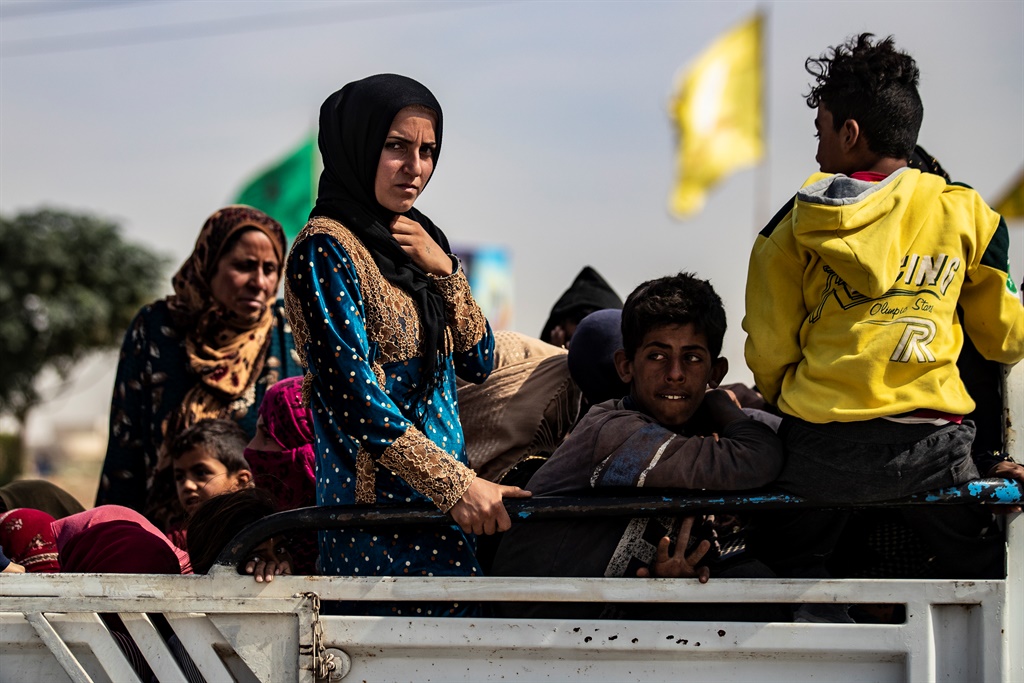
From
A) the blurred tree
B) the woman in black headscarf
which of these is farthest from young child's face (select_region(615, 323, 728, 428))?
the blurred tree

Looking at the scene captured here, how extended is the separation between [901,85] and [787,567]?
1.26m

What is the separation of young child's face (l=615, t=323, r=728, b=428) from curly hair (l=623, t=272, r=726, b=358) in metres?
0.02

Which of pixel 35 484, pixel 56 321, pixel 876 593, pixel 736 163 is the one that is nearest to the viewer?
pixel 876 593

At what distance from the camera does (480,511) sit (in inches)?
101

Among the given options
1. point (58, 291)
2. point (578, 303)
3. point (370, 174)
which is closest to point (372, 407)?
point (370, 174)

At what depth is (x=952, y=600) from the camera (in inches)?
101

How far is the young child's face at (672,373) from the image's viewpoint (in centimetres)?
302

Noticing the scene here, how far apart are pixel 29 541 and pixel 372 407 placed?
1441mm

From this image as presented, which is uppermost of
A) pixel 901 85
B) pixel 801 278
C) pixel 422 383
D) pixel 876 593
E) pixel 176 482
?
pixel 901 85

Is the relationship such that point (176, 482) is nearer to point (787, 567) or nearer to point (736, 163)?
point (787, 567)

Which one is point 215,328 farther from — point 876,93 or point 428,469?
point 876,93

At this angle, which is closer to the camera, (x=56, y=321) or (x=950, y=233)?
(x=950, y=233)

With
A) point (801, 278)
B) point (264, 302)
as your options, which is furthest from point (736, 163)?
point (801, 278)

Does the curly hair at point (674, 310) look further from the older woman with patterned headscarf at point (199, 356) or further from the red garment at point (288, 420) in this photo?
the older woman with patterned headscarf at point (199, 356)
